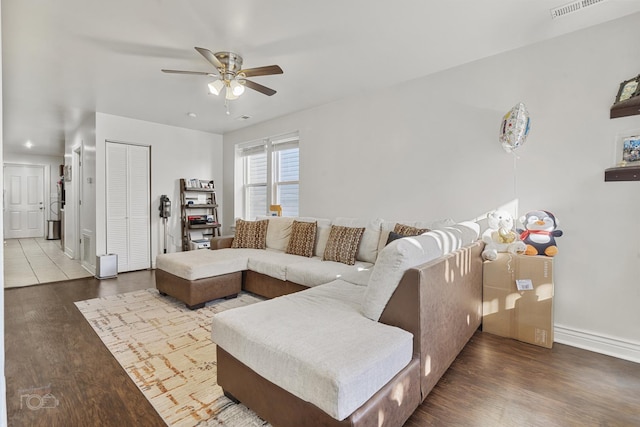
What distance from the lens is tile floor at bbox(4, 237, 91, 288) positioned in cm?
448

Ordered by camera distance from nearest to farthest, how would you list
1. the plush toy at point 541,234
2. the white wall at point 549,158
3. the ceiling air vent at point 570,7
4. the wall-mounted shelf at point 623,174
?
the ceiling air vent at point 570,7, the wall-mounted shelf at point 623,174, the white wall at point 549,158, the plush toy at point 541,234

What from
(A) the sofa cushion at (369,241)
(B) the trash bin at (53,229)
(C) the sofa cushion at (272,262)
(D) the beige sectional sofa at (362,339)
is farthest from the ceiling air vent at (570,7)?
(B) the trash bin at (53,229)

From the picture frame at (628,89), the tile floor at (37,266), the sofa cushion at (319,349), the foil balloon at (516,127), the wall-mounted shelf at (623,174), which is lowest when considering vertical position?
the tile floor at (37,266)

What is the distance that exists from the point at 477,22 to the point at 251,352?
278cm

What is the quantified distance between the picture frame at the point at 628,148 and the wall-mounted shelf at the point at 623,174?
0.13 ft

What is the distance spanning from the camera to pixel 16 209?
8891 millimetres

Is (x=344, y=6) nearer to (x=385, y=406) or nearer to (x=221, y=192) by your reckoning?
(x=385, y=406)

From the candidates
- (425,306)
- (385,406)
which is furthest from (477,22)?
(385,406)

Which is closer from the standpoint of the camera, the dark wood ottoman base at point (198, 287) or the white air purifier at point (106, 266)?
the dark wood ottoman base at point (198, 287)

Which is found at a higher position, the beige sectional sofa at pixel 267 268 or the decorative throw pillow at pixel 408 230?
the decorative throw pillow at pixel 408 230

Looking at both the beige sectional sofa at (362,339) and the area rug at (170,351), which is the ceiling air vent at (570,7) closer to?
the beige sectional sofa at (362,339)

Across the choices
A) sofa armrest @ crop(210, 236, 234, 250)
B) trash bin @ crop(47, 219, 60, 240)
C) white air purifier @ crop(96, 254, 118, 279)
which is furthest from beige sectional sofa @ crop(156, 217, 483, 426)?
trash bin @ crop(47, 219, 60, 240)

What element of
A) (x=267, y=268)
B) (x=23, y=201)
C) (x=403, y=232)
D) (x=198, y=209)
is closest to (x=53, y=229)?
(x=23, y=201)

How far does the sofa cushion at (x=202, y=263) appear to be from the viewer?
3.29m
